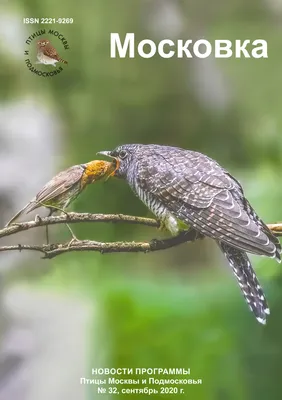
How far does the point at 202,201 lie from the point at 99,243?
246 millimetres

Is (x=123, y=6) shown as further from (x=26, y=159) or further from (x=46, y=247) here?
(x=46, y=247)

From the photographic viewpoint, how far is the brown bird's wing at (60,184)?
3.80 feet

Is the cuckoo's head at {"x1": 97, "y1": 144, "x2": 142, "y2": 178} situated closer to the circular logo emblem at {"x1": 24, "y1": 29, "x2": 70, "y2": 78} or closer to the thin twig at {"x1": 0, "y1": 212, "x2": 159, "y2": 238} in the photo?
the thin twig at {"x1": 0, "y1": 212, "x2": 159, "y2": 238}

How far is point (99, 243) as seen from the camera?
1.15 metres

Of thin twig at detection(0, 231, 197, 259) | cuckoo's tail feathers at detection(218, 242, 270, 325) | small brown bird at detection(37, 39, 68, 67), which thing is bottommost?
cuckoo's tail feathers at detection(218, 242, 270, 325)

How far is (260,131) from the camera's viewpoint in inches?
45.6

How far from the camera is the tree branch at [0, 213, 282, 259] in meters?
1.15

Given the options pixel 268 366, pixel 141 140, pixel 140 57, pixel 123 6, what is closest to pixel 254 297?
pixel 268 366

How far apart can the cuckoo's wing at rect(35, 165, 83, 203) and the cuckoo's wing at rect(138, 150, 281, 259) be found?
0.15 metres

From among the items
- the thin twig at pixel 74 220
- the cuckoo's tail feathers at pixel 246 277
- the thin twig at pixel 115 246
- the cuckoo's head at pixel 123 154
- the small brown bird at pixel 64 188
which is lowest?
the cuckoo's tail feathers at pixel 246 277

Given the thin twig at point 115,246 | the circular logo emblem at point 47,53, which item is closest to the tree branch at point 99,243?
the thin twig at point 115,246

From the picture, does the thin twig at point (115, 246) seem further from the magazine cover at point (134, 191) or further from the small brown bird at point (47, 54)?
the small brown bird at point (47, 54)

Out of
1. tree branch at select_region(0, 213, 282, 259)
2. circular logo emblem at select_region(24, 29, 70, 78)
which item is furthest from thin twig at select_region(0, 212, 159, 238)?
circular logo emblem at select_region(24, 29, 70, 78)

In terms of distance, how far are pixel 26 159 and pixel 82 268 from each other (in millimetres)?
275
